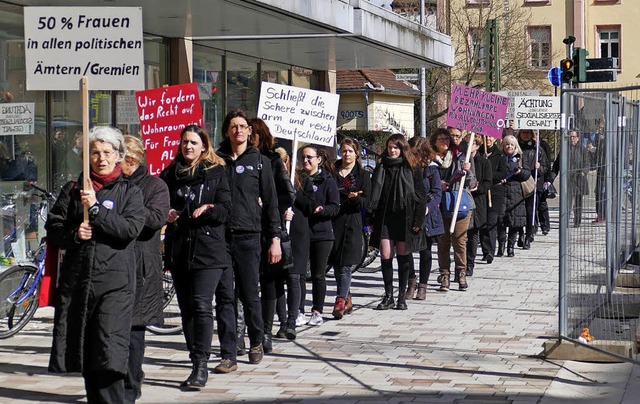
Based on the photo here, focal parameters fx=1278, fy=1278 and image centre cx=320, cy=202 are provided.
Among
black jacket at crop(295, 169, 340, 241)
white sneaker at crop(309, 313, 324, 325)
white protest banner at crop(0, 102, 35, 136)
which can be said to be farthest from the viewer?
white protest banner at crop(0, 102, 35, 136)

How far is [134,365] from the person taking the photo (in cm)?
825

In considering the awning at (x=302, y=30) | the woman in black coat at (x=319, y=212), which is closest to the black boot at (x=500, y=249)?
the awning at (x=302, y=30)

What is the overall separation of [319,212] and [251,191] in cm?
227

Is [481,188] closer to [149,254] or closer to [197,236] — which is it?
[197,236]

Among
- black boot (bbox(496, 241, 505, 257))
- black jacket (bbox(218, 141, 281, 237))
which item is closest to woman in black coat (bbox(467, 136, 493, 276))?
black boot (bbox(496, 241, 505, 257))

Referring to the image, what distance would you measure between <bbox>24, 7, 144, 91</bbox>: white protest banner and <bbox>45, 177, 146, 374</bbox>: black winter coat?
1.72m

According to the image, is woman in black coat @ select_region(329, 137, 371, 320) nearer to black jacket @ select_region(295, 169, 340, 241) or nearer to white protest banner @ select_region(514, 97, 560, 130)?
black jacket @ select_region(295, 169, 340, 241)

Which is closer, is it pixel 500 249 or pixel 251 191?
pixel 251 191

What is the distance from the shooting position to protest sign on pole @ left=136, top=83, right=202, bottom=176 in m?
11.3

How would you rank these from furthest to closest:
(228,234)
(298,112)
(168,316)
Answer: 1. (298,112)
2. (168,316)
3. (228,234)

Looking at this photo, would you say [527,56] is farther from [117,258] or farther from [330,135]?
[117,258]

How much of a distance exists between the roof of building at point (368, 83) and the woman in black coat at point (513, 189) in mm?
28927

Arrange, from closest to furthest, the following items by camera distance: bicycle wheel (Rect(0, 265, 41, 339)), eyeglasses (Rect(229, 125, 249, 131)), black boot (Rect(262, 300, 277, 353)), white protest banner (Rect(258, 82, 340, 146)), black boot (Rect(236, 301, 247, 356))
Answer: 1. eyeglasses (Rect(229, 125, 249, 131))
2. black boot (Rect(236, 301, 247, 356))
3. black boot (Rect(262, 300, 277, 353))
4. bicycle wheel (Rect(0, 265, 41, 339))
5. white protest banner (Rect(258, 82, 340, 146))

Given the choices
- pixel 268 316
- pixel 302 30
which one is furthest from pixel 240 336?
pixel 302 30
